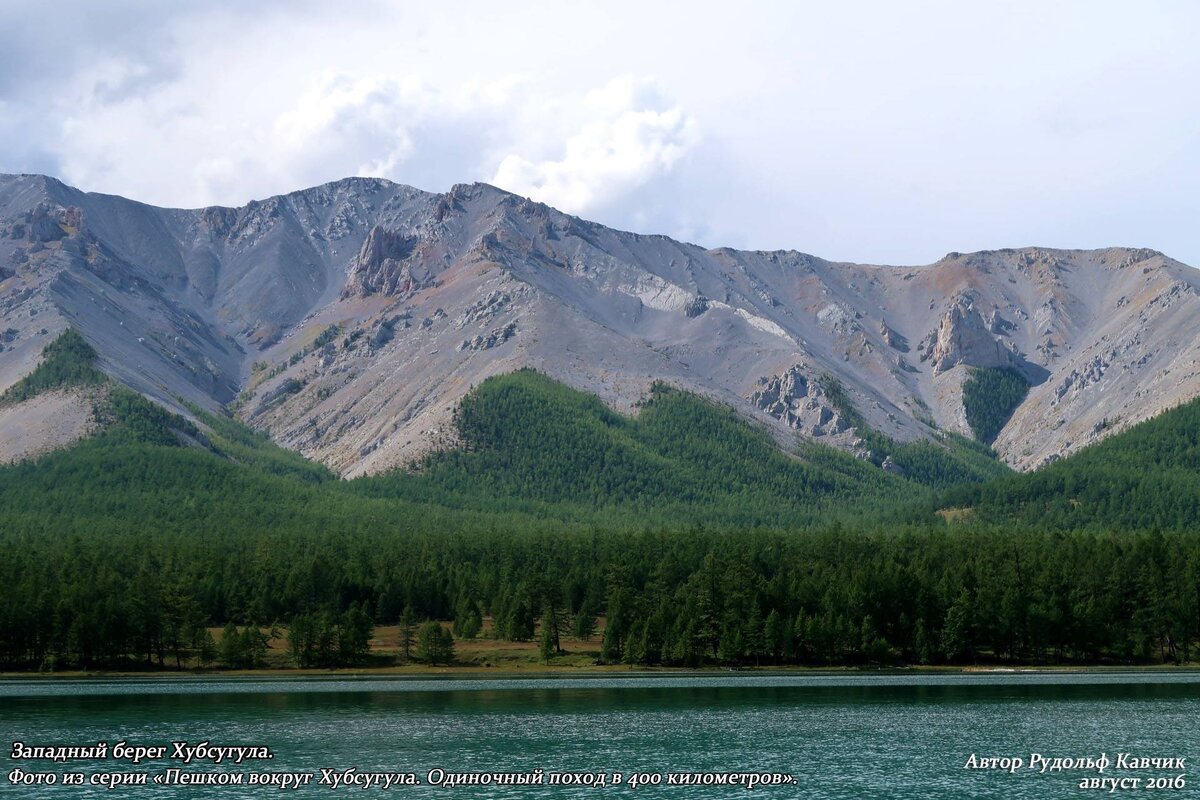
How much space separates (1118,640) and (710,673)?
172ft

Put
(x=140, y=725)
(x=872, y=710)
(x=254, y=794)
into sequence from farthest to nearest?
(x=872, y=710) → (x=140, y=725) → (x=254, y=794)

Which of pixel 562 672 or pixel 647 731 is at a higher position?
pixel 647 731

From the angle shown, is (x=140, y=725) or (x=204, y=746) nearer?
(x=204, y=746)

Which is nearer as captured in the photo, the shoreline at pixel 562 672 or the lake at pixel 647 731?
the lake at pixel 647 731

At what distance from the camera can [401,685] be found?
525ft

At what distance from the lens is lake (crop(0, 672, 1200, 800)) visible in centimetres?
8825

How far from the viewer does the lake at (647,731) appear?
88.2m

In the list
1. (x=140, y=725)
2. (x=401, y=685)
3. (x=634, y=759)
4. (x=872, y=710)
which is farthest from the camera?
(x=401, y=685)

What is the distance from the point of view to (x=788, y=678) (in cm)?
16325

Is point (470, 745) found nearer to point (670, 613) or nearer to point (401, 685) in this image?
point (401, 685)

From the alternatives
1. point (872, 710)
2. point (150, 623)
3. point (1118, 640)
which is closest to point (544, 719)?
point (872, 710)

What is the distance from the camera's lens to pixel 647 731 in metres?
113

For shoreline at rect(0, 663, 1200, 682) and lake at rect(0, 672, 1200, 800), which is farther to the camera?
shoreline at rect(0, 663, 1200, 682)

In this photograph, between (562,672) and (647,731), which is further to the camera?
(562,672)
